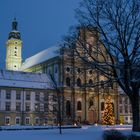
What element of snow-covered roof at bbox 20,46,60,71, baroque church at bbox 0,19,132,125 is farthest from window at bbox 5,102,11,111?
snow-covered roof at bbox 20,46,60,71

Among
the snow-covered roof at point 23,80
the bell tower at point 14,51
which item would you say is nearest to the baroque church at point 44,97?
the snow-covered roof at point 23,80

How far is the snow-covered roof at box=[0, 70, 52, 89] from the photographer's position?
78875 millimetres

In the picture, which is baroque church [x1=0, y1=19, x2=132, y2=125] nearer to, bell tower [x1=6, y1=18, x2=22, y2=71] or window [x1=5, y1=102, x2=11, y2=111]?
window [x1=5, y1=102, x2=11, y2=111]

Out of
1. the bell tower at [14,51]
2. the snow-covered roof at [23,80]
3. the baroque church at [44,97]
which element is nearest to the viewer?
the baroque church at [44,97]

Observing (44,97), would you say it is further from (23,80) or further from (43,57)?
(43,57)

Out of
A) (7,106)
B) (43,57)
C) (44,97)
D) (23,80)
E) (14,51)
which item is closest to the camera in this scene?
(7,106)

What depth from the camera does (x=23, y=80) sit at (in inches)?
3189

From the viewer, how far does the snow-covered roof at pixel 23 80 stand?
7888 centimetres

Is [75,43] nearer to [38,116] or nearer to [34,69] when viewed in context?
[38,116]

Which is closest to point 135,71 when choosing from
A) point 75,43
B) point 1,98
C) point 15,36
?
point 75,43

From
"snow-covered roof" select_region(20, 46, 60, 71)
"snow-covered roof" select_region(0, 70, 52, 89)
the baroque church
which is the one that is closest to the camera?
the baroque church

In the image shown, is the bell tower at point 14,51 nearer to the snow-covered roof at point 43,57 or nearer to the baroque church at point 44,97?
the snow-covered roof at point 43,57

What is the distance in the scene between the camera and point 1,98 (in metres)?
77.1

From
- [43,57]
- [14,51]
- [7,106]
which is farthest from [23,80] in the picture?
[14,51]
